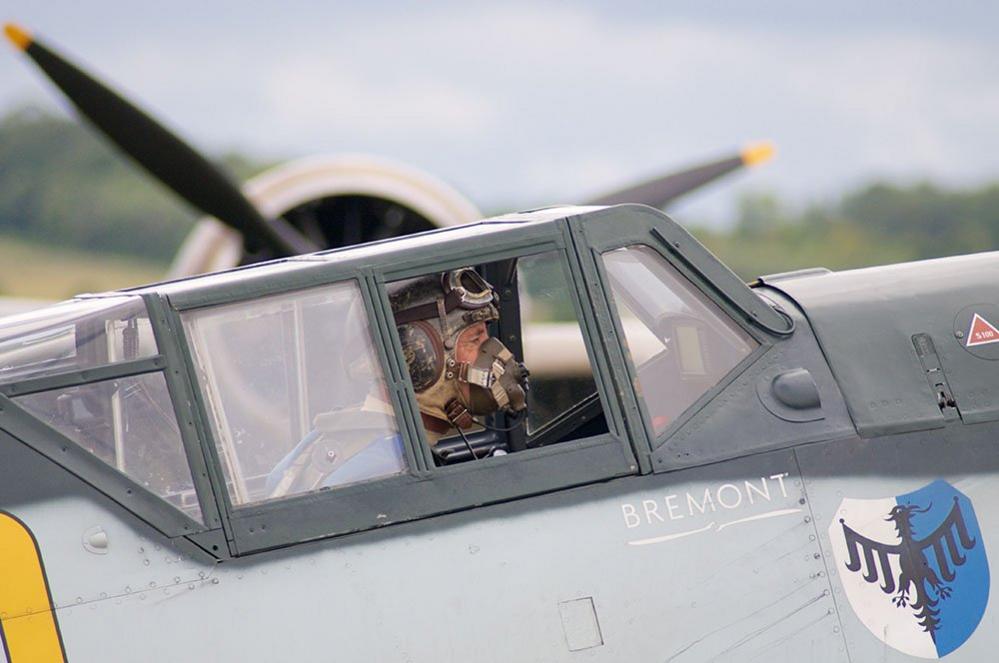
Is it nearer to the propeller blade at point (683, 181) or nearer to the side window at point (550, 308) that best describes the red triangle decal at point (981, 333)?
the side window at point (550, 308)

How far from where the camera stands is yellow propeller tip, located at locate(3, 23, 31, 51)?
1021cm

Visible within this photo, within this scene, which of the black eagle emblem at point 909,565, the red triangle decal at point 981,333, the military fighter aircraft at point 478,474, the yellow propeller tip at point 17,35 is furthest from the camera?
the yellow propeller tip at point 17,35

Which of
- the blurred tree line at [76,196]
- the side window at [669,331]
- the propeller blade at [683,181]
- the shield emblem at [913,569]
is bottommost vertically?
the shield emblem at [913,569]

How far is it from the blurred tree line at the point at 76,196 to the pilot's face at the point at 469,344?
4398cm

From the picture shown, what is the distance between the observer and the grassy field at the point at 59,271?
1645 inches

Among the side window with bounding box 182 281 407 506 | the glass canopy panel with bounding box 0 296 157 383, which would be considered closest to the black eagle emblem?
the side window with bounding box 182 281 407 506

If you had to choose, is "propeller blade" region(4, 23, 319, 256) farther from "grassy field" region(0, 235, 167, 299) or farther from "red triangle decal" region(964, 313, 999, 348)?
"grassy field" region(0, 235, 167, 299)

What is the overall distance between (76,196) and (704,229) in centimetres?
2340

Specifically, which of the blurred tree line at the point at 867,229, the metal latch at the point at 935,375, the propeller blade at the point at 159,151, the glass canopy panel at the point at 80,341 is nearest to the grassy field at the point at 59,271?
the blurred tree line at the point at 867,229

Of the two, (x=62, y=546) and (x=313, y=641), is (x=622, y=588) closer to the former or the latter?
(x=313, y=641)

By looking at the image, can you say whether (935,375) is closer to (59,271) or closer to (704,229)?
(59,271)

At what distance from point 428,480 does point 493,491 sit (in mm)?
240

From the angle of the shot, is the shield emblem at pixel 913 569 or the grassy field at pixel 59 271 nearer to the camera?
the shield emblem at pixel 913 569

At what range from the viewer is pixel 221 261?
442 inches
